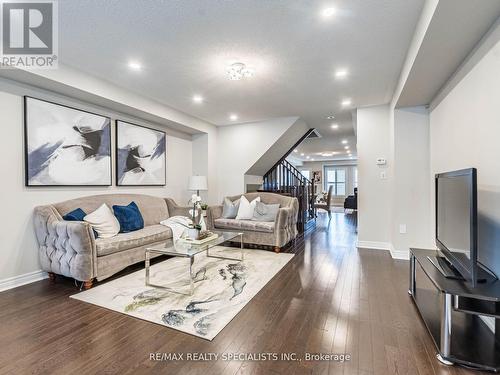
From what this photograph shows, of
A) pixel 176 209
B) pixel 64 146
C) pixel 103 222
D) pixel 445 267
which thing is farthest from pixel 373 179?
pixel 64 146

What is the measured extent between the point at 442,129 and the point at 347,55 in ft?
5.03

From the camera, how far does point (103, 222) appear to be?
322 centimetres

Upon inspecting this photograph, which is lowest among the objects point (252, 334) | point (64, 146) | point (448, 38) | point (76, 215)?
point (252, 334)

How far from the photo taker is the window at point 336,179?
13984 millimetres

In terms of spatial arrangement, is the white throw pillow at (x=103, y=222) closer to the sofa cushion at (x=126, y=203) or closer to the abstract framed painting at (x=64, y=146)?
the sofa cushion at (x=126, y=203)

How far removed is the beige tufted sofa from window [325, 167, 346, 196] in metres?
12.1

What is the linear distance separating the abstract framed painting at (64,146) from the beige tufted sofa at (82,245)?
34 centimetres

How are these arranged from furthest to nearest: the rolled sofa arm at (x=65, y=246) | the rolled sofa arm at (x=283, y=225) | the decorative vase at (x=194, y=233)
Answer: the rolled sofa arm at (x=283, y=225) → the decorative vase at (x=194, y=233) → the rolled sofa arm at (x=65, y=246)

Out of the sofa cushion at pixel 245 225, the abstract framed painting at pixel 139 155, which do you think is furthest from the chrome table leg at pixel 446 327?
the abstract framed painting at pixel 139 155

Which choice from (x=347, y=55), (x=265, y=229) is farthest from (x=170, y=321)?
(x=347, y=55)

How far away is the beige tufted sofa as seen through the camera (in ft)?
8.77

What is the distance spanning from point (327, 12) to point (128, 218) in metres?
3.42

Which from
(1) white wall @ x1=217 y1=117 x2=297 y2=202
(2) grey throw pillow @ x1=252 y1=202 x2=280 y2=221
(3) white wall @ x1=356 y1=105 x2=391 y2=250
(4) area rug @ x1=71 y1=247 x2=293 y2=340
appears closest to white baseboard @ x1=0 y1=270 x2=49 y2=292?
(4) area rug @ x1=71 y1=247 x2=293 y2=340

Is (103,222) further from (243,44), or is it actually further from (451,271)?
(451,271)
